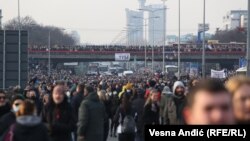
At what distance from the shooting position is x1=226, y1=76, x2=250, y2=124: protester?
4.30 meters

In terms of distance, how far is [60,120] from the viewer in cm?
1173

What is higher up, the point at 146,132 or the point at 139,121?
the point at 146,132

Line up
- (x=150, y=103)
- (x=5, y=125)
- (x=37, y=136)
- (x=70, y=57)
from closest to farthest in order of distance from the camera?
1. (x=37, y=136)
2. (x=5, y=125)
3. (x=150, y=103)
4. (x=70, y=57)

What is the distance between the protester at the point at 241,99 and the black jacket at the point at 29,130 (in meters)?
4.46

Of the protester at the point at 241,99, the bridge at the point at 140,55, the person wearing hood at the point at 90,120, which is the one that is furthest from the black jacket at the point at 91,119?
the bridge at the point at 140,55

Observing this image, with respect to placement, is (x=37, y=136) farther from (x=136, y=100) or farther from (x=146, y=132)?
(x=136, y=100)

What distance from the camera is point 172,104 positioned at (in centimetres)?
1391

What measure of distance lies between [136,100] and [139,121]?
1.56 m

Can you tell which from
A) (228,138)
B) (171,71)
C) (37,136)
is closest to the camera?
(228,138)

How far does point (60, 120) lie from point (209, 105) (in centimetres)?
789

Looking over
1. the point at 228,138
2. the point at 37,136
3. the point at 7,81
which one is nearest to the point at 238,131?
the point at 228,138

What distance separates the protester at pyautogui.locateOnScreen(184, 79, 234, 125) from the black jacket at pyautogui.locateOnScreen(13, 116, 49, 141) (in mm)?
4815

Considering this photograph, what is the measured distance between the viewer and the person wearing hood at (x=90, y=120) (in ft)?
42.5

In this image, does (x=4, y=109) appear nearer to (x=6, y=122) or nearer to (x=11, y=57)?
(x=6, y=122)
